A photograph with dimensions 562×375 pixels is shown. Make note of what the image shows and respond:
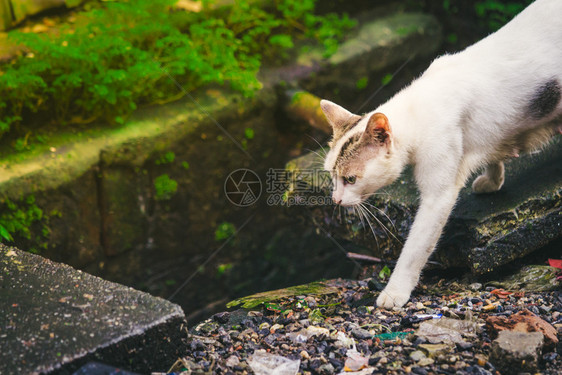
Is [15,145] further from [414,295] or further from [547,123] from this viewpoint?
[547,123]

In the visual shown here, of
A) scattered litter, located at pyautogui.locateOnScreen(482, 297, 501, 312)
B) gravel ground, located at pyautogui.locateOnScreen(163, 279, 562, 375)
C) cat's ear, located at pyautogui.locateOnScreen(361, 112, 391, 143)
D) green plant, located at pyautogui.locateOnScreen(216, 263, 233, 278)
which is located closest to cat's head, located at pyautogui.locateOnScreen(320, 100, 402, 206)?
cat's ear, located at pyautogui.locateOnScreen(361, 112, 391, 143)

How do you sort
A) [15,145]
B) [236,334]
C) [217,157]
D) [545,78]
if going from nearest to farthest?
[236,334], [545,78], [15,145], [217,157]

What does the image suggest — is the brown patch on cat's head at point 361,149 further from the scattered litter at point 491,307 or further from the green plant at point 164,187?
the green plant at point 164,187

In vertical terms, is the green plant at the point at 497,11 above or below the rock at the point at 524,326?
above

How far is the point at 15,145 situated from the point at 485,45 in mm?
3379

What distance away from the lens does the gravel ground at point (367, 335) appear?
234 centimetres

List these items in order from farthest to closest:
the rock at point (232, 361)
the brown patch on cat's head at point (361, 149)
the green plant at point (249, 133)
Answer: the green plant at point (249, 133) → the brown patch on cat's head at point (361, 149) → the rock at point (232, 361)

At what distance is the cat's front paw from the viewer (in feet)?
9.75

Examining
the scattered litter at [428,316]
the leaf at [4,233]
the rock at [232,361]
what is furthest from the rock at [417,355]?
the leaf at [4,233]

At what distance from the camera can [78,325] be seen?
2227 millimetres

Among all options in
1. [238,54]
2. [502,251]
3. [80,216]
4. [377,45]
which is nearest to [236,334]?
[502,251]

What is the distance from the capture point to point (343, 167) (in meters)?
3.04

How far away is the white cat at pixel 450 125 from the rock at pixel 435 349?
559mm

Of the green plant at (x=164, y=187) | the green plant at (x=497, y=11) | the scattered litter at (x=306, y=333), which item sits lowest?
the green plant at (x=164, y=187)
